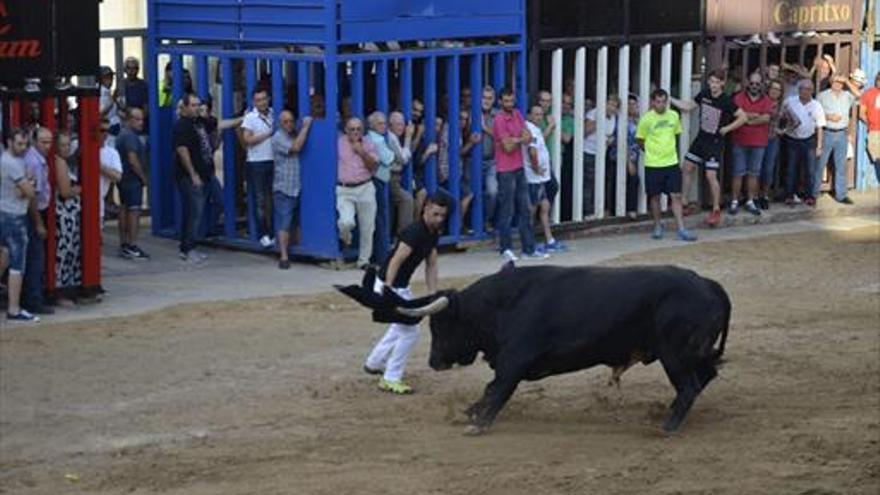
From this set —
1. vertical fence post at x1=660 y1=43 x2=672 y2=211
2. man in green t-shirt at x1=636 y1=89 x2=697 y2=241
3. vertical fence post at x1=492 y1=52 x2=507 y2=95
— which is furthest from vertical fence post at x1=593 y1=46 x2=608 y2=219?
vertical fence post at x1=492 y1=52 x2=507 y2=95

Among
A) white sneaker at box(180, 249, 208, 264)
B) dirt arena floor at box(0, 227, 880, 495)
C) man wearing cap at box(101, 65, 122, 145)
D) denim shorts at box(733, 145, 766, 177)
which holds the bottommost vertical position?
dirt arena floor at box(0, 227, 880, 495)

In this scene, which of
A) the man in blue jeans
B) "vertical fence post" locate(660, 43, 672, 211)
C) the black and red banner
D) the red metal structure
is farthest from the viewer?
"vertical fence post" locate(660, 43, 672, 211)

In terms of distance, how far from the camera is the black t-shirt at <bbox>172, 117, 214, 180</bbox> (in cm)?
2028

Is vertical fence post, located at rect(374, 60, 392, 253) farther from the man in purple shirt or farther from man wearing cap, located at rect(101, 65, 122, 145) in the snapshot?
the man in purple shirt

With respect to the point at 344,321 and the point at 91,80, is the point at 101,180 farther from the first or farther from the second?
the point at 344,321

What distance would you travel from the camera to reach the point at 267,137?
20.3m

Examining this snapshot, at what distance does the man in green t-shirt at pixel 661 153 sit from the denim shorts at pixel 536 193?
5.70ft

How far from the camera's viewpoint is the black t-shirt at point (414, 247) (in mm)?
13859

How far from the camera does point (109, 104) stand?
71.1ft

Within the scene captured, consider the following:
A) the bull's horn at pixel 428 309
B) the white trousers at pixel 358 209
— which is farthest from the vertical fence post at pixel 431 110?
the bull's horn at pixel 428 309

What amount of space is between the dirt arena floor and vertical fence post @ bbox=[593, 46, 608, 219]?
5.11 metres

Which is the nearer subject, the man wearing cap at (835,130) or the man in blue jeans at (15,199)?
the man in blue jeans at (15,199)

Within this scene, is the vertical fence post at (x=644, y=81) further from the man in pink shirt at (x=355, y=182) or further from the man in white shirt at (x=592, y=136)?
the man in pink shirt at (x=355, y=182)

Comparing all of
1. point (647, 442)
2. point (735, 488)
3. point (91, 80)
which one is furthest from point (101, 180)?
point (735, 488)
